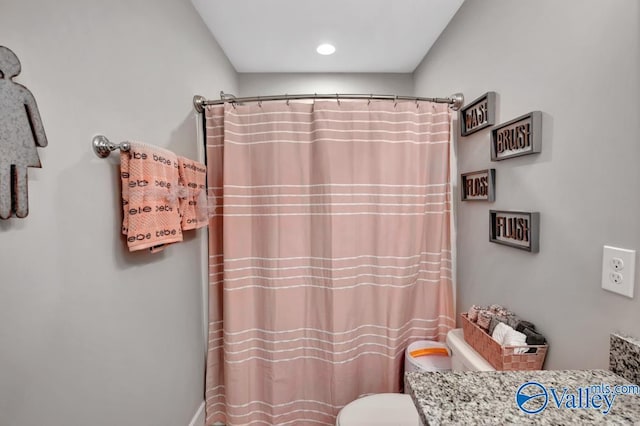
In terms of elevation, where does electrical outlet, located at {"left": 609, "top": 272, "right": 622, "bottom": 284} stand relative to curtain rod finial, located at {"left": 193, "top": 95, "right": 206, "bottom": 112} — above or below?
below

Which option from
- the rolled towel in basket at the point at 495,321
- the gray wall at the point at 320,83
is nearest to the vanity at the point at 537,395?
the rolled towel in basket at the point at 495,321

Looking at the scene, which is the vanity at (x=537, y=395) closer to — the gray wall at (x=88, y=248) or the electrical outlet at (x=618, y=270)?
the electrical outlet at (x=618, y=270)

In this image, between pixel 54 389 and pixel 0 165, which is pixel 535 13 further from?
pixel 54 389

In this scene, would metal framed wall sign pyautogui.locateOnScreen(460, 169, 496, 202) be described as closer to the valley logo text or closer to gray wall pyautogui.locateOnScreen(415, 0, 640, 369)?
gray wall pyautogui.locateOnScreen(415, 0, 640, 369)

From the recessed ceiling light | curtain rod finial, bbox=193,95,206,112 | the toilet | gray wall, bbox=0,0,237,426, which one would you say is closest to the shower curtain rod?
curtain rod finial, bbox=193,95,206,112

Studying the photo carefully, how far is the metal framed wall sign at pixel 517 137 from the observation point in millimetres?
978

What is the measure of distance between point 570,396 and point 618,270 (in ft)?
1.21

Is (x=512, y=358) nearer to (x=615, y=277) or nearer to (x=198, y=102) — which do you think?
(x=615, y=277)

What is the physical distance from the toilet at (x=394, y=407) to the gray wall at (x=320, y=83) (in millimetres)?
2063

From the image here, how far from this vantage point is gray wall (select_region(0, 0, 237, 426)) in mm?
654

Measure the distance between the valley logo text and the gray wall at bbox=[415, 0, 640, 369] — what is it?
18 centimetres

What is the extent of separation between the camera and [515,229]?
1112 millimetres

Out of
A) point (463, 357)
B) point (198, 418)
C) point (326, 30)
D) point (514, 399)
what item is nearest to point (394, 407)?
point (463, 357)

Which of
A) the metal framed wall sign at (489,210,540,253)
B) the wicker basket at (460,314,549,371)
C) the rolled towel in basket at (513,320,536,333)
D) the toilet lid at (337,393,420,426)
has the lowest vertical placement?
the toilet lid at (337,393,420,426)
